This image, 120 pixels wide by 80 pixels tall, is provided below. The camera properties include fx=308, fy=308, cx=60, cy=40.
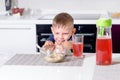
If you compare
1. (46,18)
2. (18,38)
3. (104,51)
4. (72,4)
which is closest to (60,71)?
(104,51)

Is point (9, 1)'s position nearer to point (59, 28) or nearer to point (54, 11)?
point (54, 11)

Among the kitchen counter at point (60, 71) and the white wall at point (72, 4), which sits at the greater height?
the white wall at point (72, 4)

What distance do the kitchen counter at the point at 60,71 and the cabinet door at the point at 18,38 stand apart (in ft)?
4.69

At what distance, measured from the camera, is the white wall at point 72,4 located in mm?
3609

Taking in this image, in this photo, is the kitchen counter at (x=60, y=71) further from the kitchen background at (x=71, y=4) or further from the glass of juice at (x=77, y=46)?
the kitchen background at (x=71, y=4)

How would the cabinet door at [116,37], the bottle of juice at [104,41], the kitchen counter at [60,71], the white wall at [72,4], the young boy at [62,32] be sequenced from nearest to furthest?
the kitchen counter at [60,71]
the bottle of juice at [104,41]
the young boy at [62,32]
the cabinet door at [116,37]
the white wall at [72,4]

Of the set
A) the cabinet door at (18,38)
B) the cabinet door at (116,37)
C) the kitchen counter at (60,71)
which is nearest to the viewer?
the kitchen counter at (60,71)

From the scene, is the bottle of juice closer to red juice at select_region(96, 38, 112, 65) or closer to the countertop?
red juice at select_region(96, 38, 112, 65)

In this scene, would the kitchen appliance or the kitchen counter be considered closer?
the kitchen counter

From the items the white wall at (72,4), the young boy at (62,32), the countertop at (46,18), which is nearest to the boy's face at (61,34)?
the young boy at (62,32)

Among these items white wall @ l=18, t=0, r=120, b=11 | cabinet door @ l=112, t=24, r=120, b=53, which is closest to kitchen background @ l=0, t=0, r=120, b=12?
white wall @ l=18, t=0, r=120, b=11

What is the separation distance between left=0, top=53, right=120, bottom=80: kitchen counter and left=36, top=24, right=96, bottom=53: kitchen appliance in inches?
53.6

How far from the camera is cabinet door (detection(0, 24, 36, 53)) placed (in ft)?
10.6

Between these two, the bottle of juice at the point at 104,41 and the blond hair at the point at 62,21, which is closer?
the bottle of juice at the point at 104,41
